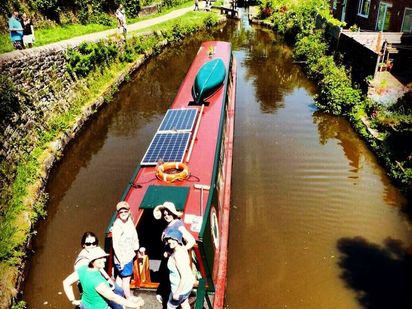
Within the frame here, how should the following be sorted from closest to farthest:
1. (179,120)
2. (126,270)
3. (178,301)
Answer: (178,301)
(126,270)
(179,120)

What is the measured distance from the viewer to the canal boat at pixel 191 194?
240 inches

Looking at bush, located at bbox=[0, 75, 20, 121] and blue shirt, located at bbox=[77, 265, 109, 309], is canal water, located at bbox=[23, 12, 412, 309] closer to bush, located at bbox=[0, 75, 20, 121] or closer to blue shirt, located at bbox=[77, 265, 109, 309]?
bush, located at bbox=[0, 75, 20, 121]

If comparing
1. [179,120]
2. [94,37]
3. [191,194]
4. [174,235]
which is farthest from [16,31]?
[174,235]

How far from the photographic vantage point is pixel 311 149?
12.3 meters

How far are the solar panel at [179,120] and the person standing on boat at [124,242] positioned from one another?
12.8 feet

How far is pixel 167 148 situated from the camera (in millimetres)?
8312

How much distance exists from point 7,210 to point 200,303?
19.0 feet

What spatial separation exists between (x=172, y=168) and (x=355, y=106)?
29.5 feet

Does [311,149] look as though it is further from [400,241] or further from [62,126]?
[62,126]

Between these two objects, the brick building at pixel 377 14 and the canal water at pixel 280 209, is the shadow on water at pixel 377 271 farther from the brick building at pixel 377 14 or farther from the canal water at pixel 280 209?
the brick building at pixel 377 14

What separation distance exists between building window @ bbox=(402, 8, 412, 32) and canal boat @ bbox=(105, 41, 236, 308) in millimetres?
12295

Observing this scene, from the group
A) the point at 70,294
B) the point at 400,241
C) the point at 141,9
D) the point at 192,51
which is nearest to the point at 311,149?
the point at 400,241

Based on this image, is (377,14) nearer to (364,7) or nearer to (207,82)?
(364,7)

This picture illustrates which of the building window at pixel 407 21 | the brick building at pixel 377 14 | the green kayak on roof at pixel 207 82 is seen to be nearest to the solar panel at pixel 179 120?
the green kayak on roof at pixel 207 82
